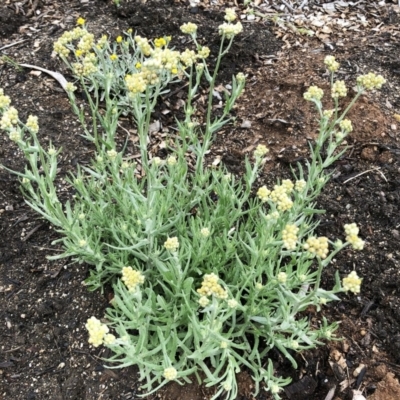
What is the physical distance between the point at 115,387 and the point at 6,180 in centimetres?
219

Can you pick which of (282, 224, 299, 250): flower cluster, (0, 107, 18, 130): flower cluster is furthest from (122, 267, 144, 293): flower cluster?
(0, 107, 18, 130): flower cluster

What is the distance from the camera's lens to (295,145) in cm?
466

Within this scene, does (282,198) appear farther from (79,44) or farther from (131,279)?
(79,44)

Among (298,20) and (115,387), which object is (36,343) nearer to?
(115,387)

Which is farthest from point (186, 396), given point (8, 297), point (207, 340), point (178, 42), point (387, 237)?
point (178, 42)

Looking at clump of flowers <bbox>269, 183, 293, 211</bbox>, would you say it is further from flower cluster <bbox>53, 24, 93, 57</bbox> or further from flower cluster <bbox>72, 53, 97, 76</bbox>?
flower cluster <bbox>53, 24, 93, 57</bbox>

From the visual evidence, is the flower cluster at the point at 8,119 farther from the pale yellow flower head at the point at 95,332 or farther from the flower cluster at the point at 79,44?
the pale yellow flower head at the point at 95,332

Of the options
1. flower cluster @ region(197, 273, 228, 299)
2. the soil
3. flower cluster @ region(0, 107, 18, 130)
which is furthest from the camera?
the soil

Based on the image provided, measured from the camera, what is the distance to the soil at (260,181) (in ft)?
11.0

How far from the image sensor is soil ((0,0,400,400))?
11.0 feet

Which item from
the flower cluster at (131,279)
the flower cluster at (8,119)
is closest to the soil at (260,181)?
the flower cluster at (131,279)

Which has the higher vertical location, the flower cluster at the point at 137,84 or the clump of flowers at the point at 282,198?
the flower cluster at the point at 137,84

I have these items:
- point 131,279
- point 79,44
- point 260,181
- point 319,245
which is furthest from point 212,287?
point 260,181

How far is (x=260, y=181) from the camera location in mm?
4422
